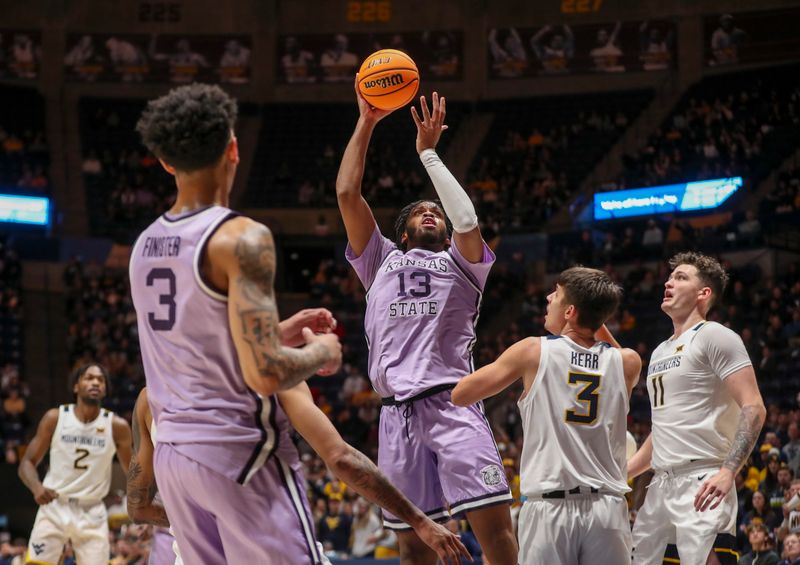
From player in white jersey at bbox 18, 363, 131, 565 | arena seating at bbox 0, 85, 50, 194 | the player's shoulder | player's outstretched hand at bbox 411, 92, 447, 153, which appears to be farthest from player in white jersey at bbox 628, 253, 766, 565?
arena seating at bbox 0, 85, 50, 194

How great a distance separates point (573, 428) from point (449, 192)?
1.45m

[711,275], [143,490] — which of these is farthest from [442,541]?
[711,275]

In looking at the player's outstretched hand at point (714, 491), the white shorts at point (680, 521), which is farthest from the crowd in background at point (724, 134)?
the player's outstretched hand at point (714, 491)

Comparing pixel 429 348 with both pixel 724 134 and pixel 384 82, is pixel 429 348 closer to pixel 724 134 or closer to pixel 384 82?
pixel 384 82

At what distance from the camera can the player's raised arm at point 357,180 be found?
238 inches

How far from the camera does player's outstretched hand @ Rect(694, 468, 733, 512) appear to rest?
5.51 m

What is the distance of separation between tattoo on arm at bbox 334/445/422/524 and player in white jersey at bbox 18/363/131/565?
6.00m

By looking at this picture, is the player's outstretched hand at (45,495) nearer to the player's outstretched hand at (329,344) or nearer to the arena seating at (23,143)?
the player's outstretched hand at (329,344)

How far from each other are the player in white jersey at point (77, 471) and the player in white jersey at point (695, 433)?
5017 mm

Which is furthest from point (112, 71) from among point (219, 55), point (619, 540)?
point (619, 540)

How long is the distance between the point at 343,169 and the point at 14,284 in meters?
18.0

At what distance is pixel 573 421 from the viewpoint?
4.89 metres

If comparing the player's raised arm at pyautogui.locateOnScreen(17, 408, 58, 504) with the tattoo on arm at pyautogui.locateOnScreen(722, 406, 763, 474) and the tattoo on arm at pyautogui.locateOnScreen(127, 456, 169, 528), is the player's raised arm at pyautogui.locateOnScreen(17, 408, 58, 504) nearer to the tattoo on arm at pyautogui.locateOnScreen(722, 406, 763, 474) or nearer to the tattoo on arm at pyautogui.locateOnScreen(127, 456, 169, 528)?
the tattoo on arm at pyautogui.locateOnScreen(127, 456, 169, 528)

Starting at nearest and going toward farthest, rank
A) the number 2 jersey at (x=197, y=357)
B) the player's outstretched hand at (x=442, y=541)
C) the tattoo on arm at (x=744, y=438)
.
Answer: the number 2 jersey at (x=197, y=357), the player's outstretched hand at (x=442, y=541), the tattoo on arm at (x=744, y=438)
